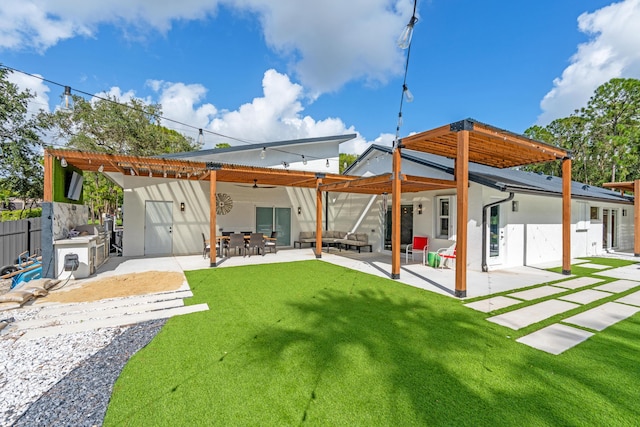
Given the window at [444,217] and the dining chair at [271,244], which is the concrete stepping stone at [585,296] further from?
the dining chair at [271,244]

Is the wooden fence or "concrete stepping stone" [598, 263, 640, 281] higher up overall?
the wooden fence

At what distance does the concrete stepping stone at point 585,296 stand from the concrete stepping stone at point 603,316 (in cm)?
30

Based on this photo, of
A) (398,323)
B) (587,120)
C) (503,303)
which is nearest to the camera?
(398,323)

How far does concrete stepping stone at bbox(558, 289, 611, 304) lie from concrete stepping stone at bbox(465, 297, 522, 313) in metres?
1.13

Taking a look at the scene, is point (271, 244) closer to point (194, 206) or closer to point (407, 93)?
point (194, 206)

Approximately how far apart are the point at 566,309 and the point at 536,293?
1074 millimetres

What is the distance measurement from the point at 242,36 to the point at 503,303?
13.7 metres

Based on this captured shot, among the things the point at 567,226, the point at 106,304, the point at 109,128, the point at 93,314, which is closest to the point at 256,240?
the point at 106,304

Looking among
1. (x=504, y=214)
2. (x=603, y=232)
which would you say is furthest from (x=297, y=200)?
(x=603, y=232)

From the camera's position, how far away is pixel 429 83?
9227mm

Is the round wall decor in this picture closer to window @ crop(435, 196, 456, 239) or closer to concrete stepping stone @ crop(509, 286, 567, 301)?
window @ crop(435, 196, 456, 239)

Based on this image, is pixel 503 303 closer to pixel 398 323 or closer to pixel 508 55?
pixel 398 323

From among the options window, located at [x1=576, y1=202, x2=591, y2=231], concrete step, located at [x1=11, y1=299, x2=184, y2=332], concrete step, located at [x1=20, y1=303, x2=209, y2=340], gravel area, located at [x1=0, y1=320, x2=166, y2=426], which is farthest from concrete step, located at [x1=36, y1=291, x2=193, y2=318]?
window, located at [x1=576, y1=202, x2=591, y2=231]

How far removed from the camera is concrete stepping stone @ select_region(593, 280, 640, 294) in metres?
6.22
